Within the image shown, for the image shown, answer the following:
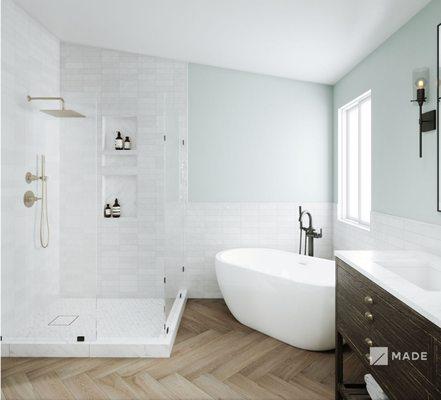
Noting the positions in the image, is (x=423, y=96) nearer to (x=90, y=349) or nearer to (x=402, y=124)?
(x=402, y=124)

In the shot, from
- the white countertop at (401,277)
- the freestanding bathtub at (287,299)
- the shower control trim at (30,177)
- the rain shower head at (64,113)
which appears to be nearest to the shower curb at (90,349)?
the freestanding bathtub at (287,299)

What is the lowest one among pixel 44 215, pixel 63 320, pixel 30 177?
pixel 63 320

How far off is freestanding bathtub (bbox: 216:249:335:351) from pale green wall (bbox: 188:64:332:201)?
884mm

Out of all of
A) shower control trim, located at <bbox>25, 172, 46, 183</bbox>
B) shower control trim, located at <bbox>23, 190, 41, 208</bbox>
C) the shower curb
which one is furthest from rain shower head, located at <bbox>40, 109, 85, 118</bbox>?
the shower curb

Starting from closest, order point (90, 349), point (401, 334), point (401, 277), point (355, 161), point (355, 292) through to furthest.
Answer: point (401, 334), point (401, 277), point (355, 292), point (90, 349), point (355, 161)

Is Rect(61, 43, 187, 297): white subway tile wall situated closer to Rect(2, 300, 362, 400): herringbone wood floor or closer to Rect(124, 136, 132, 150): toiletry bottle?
Rect(124, 136, 132, 150): toiletry bottle

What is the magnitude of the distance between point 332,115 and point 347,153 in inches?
22.0

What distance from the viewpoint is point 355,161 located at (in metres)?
4.17

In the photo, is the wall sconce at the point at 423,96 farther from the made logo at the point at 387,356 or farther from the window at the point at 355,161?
the made logo at the point at 387,356

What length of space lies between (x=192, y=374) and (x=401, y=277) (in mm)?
1676

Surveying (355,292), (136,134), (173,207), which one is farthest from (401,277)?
(136,134)

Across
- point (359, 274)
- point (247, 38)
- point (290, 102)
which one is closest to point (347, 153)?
point (290, 102)

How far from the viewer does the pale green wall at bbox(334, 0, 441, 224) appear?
249 centimetres

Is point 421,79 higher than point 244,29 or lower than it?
lower
